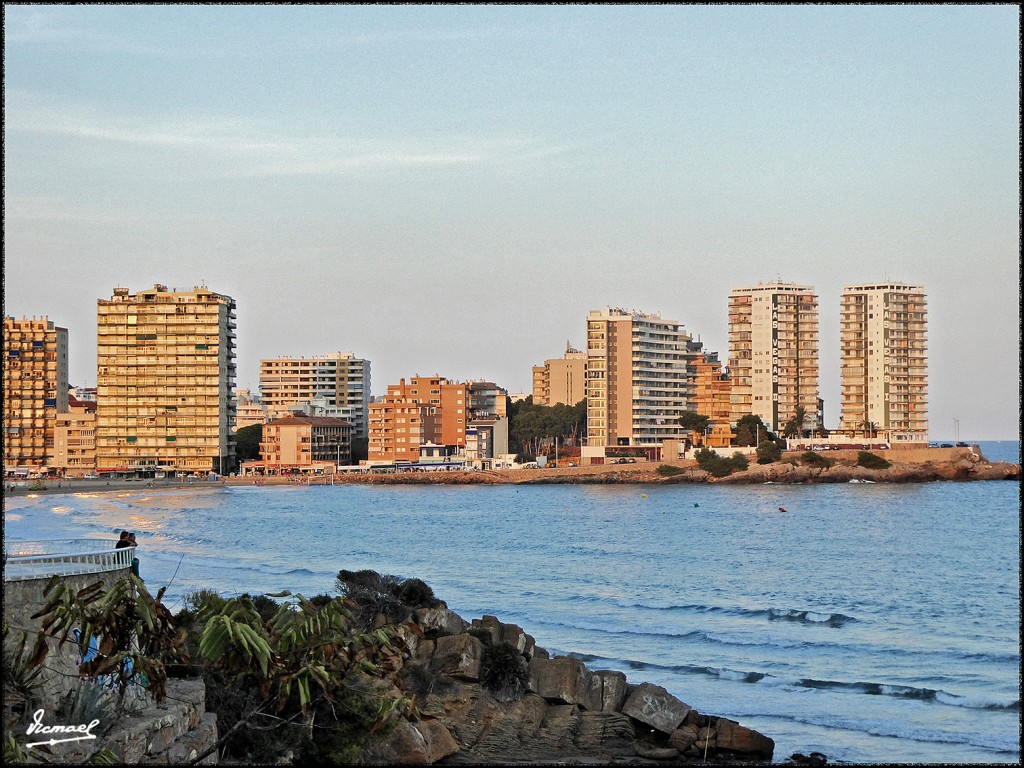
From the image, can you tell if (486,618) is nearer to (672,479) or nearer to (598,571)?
(598,571)

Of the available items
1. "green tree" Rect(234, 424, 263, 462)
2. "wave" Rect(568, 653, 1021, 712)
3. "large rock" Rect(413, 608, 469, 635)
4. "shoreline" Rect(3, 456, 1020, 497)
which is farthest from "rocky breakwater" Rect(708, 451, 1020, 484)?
"large rock" Rect(413, 608, 469, 635)

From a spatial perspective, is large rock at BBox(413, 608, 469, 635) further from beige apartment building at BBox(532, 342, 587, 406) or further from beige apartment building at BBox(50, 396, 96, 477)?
beige apartment building at BBox(532, 342, 587, 406)

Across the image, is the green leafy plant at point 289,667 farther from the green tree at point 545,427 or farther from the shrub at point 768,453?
the green tree at point 545,427

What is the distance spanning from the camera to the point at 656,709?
19375 millimetres

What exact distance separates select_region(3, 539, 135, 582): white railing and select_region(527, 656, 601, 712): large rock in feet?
25.1

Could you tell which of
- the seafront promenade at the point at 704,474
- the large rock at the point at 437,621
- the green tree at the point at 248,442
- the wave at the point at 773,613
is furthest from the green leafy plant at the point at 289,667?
the green tree at the point at 248,442

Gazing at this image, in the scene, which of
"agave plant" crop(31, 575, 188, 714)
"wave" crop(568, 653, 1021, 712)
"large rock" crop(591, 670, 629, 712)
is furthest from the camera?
"wave" crop(568, 653, 1021, 712)

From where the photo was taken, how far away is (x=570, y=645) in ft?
96.8

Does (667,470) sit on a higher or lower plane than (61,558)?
lower

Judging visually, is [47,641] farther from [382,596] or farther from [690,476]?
[690,476]

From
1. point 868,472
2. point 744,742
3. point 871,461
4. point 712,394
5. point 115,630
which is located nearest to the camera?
point 115,630

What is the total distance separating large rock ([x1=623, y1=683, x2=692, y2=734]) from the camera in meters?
19.2

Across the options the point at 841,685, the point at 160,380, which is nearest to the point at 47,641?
the point at 841,685

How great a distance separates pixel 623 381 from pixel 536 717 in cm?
12765
